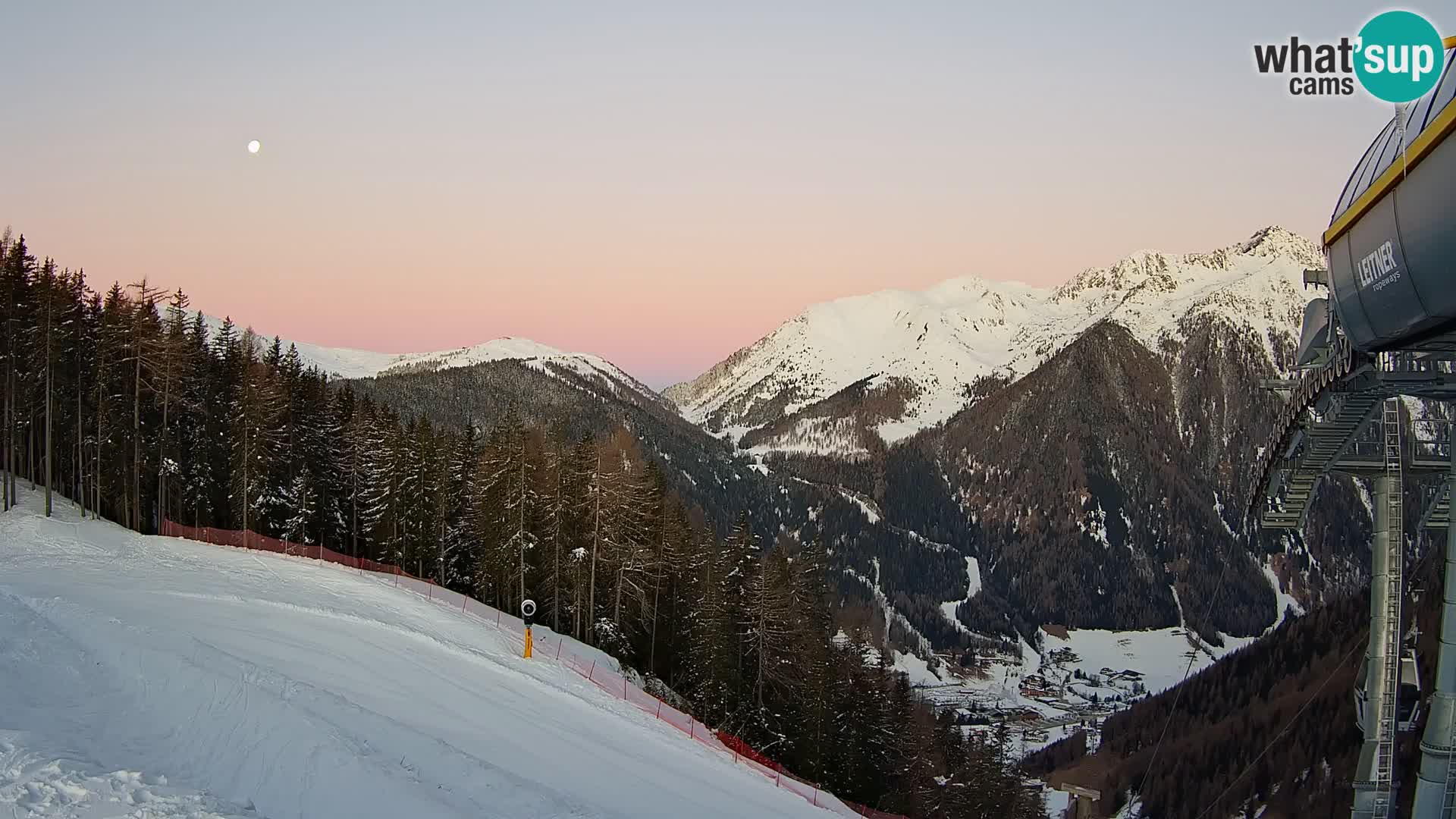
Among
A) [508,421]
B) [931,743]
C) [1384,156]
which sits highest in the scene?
[1384,156]

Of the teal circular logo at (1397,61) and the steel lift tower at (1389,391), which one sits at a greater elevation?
Result: the teal circular logo at (1397,61)

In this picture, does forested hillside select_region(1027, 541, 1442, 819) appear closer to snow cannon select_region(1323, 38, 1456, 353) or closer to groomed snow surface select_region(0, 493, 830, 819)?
snow cannon select_region(1323, 38, 1456, 353)

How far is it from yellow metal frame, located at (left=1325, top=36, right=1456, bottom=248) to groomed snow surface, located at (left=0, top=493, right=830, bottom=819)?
1444 cm

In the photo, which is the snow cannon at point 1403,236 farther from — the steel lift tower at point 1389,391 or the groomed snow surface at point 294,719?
the groomed snow surface at point 294,719

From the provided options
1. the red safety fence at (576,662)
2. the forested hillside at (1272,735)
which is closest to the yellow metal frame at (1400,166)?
the forested hillside at (1272,735)

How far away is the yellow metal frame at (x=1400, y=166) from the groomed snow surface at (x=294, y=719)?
47.4 ft

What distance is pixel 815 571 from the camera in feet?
171

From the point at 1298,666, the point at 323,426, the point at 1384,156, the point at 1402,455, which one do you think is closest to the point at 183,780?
the point at 1384,156

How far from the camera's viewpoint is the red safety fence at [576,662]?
1147 inches

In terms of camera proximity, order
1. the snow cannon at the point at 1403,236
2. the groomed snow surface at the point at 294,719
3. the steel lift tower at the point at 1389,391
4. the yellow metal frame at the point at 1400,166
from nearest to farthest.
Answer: the yellow metal frame at the point at 1400,166, the snow cannon at the point at 1403,236, the steel lift tower at the point at 1389,391, the groomed snow surface at the point at 294,719

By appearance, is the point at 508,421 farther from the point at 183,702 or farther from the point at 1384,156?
the point at 1384,156

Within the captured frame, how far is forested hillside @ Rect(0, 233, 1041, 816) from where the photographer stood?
4294cm

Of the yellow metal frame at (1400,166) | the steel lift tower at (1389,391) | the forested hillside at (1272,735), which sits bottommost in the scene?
the forested hillside at (1272,735)

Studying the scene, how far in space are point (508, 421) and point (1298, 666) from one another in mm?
52649
